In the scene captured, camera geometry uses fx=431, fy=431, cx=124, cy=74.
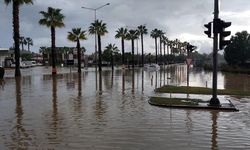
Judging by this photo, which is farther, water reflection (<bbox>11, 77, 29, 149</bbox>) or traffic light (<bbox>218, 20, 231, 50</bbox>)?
traffic light (<bbox>218, 20, 231, 50</bbox>)

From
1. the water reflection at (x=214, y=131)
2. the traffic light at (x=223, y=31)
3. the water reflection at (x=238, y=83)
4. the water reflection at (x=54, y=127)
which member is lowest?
the water reflection at (x=238, y=83)

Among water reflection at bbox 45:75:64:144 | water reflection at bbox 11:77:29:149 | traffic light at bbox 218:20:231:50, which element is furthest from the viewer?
traffic light at bbox 218:20:231:50

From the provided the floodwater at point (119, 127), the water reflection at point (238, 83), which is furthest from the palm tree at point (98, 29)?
the floodwater at point (119, 127)

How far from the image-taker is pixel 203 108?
63.7ft

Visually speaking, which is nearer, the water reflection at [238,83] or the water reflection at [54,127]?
the water reflection at [54,127]

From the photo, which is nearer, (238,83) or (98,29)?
(238,83)

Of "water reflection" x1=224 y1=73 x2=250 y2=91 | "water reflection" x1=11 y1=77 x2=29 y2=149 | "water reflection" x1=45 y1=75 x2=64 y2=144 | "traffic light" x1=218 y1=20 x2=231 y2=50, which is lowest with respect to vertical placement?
"water reflection" x1=224 y1=73 x2=250 y2=91

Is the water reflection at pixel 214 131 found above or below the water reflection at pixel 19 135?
below

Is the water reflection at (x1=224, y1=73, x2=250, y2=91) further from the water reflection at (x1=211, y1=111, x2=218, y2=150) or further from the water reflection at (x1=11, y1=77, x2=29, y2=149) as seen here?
the water reflection at (x1=11, y1=77, x2=29, y2=149)

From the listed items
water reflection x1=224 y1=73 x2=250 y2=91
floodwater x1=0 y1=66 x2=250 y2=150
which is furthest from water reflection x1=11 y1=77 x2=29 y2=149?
water reflection x1=224 y1=73 x2=250 y2=91

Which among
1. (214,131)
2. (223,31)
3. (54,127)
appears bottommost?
(214,131)

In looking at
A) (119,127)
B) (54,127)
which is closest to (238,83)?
(119,127)

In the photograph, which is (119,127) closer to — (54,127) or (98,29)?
(54,127)

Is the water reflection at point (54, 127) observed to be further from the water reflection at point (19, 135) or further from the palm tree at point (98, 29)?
the palm tree at point (98, 29)
